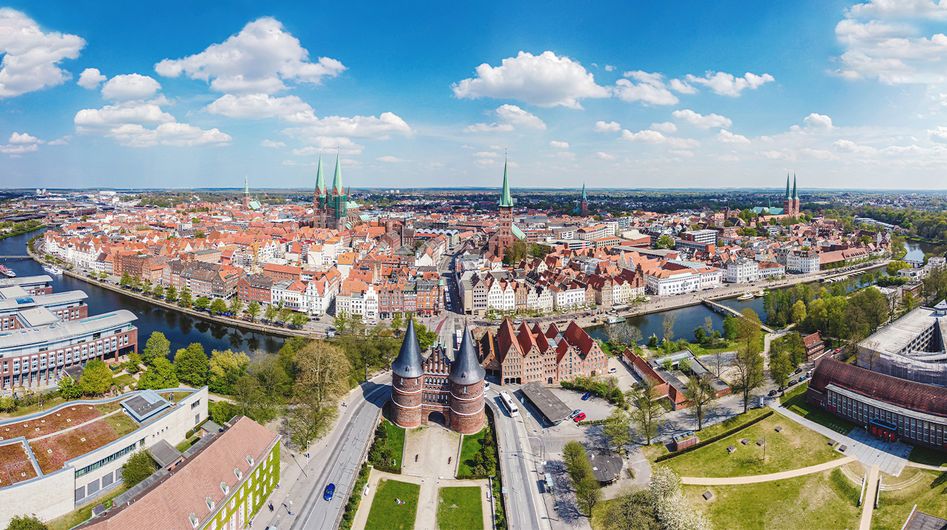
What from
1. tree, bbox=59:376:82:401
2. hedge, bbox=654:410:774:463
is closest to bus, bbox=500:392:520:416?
hedge, bbox=654:410:774:463

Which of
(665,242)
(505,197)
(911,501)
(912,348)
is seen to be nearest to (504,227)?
(505,197)

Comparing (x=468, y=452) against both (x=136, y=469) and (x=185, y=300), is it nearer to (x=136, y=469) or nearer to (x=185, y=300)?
(x=136, y=469)

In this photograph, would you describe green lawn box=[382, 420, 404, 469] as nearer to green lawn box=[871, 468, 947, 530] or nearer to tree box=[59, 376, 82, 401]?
tree box=[59, 376, 82, 401]

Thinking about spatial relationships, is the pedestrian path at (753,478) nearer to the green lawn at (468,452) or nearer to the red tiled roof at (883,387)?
the red tiled roof at (883,387)

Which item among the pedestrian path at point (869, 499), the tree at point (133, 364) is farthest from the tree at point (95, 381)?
the pedestrian path at point (869, 499)

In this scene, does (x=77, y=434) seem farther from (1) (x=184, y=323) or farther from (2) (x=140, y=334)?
(1) (x=184, y=323)
